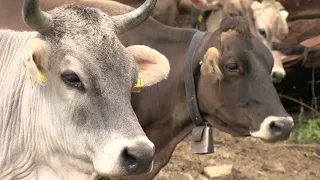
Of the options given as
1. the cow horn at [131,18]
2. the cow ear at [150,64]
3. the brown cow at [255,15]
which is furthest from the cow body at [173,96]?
the brown cow at [255,15]

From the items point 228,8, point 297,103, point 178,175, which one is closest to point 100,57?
point 178,175

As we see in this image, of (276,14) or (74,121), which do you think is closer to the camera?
(74,121)

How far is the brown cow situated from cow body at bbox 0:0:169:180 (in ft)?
9.59

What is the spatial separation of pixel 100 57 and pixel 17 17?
217cm

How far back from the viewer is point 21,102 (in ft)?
10.4

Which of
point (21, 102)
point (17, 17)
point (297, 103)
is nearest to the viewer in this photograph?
point (21, 102)

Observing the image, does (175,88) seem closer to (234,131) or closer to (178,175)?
(234,131)

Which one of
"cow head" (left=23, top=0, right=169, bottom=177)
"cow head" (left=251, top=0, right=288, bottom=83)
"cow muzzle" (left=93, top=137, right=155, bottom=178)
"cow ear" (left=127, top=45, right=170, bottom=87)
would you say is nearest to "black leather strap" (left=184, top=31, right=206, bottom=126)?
"cow ear" (left=127, top=45, right=170, bottom=87)

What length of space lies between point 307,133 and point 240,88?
110 inches

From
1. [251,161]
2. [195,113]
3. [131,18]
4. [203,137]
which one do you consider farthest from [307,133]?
[131,18]

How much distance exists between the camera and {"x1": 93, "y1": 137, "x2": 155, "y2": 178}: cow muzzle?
2.76m

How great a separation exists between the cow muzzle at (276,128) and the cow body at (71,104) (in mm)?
1252

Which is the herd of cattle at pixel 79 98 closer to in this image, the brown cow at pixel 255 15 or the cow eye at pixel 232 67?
the cow eye at pixel 232 67

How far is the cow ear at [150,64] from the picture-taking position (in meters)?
3.39
